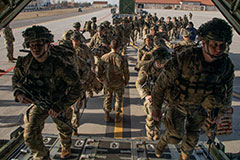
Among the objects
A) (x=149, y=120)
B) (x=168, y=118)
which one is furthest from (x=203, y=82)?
(x=149, y=120)

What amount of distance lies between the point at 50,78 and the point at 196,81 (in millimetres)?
2056

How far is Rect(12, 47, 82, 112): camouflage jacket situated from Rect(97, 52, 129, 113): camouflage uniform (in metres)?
1.82

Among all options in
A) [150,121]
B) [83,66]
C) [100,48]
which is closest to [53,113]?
[83,66]

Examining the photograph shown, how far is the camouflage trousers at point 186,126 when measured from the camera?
9.67ft

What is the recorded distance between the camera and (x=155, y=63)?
12.1ft

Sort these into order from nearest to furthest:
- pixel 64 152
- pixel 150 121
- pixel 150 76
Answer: pixel 64 152, pixel 150 76, pixel 150 121

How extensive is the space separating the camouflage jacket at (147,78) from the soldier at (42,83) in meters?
1.29

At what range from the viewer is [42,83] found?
298 cm

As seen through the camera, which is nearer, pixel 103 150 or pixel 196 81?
pixel 196 81

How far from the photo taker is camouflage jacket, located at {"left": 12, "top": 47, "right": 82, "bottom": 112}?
9.50ft

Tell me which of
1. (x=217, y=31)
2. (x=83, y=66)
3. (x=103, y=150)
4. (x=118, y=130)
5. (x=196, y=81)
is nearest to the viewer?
(x=217, y=31)

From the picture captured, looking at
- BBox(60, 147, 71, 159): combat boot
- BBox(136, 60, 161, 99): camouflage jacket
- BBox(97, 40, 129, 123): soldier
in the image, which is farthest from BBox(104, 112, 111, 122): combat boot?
BBox(60, 147, 71, 159): combat boot

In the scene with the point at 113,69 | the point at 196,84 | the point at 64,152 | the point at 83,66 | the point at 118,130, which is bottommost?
the point at 118,130

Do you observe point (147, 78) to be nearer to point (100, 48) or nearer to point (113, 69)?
point (113, 69)
